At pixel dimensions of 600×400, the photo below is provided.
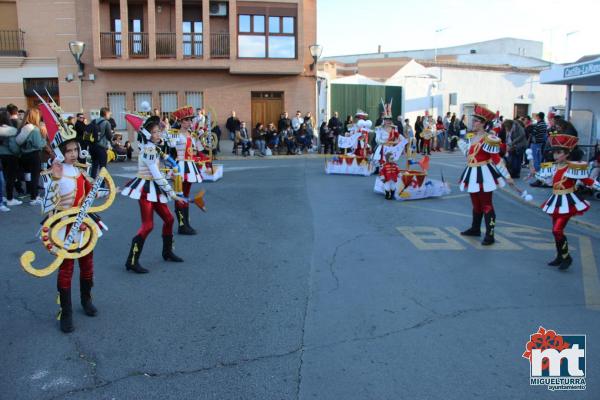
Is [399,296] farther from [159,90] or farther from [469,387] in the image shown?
[159,90]

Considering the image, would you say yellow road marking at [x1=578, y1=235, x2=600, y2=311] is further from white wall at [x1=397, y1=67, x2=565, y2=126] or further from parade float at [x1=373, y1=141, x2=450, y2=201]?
white wall at [x1=397, y1=67, x2=565, y2=126]

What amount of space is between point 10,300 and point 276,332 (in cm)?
293

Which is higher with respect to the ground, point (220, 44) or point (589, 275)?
point (220, 44)

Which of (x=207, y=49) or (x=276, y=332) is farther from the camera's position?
(x=207, y=49)

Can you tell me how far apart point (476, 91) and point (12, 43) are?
25296 millimetres

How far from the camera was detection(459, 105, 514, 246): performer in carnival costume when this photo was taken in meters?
7.95

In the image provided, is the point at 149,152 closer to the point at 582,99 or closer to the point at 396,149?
the point at 396,149

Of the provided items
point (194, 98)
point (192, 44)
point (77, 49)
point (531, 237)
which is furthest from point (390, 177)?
point (77, 49)

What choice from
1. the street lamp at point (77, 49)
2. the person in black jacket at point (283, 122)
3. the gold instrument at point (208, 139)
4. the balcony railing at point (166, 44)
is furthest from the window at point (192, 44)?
the gold instrument at point (208, 139)

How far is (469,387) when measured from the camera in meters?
3.87

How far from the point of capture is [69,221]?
16.1 feet

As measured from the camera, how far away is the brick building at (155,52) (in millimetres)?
25203

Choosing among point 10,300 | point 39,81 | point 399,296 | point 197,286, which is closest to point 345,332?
point 399,296

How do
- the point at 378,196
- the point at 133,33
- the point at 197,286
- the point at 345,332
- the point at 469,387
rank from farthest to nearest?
the point at 133,33
the point at 378,196
the point at 197,286
the point at 345,332
the point at 469,387
